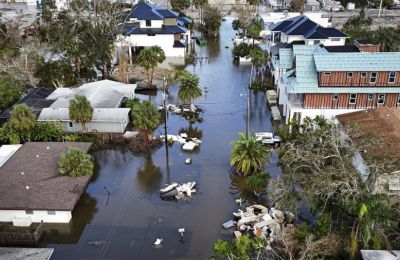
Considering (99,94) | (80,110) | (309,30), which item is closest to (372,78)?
(309,30)

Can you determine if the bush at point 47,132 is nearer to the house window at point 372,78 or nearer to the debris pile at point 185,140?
the debris pile at point 185,140

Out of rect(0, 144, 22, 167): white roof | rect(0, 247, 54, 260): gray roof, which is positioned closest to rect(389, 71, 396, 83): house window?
rect(0, 247, 54, 260): gray roof

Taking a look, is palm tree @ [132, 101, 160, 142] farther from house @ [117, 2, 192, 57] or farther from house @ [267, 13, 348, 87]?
house @ [117, 2, 192, 57]

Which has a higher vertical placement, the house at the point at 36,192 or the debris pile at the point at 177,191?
the house at the point at 36,192

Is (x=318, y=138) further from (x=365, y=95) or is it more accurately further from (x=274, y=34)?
(x=274, y=34)

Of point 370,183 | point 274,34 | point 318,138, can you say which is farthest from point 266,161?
point 274,34

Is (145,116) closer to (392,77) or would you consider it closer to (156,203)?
(156,203)

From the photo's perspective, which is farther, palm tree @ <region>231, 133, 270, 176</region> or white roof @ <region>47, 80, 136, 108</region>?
white roof @ <region>47, 80, 136, 108</region>

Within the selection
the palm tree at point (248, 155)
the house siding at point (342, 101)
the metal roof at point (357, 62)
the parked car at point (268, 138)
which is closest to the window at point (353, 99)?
the house siding at point (342, 101)
